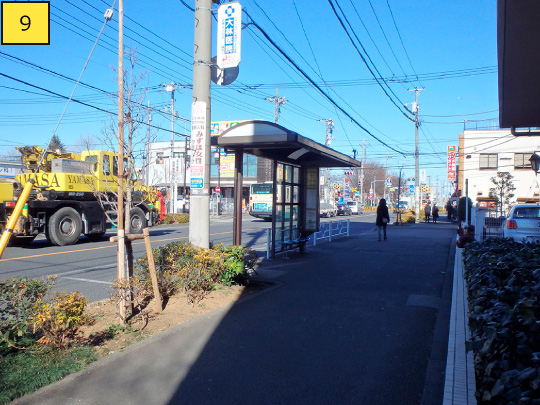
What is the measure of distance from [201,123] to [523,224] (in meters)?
9.72

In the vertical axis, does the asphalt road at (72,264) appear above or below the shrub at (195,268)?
below

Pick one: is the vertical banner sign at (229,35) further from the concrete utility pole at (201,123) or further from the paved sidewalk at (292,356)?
the paved sidewalk at (292,356)

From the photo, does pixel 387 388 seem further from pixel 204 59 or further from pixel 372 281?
pixel 204 59

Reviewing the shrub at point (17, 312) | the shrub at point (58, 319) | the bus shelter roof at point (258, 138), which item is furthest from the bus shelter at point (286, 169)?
the shrub at point (17, 312)

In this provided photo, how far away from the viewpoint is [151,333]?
568 centimetres

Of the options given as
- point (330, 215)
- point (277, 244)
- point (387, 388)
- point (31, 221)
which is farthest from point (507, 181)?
point (387, 388)

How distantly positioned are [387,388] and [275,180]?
767 centimetres

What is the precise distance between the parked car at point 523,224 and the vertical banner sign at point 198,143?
356 inches

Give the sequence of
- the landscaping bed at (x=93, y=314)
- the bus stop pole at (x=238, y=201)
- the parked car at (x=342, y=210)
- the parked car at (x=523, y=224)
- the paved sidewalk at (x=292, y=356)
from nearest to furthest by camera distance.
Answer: the paved sidewalk at (x=292, y=356) < the landscaping bed at (x=93, y=314) < the bus stop pole at (x=238, y=201) < the parked car at (x=523, y=224) < the parked car at (x=342, y=210)

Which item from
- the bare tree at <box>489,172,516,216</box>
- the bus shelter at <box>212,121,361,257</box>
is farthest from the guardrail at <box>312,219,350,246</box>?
the bare tree at <box>489,172,516,216</box>

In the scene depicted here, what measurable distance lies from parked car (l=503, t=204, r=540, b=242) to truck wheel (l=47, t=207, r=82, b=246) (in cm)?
1423

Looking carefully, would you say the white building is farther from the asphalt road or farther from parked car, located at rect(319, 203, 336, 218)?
the asphalt road

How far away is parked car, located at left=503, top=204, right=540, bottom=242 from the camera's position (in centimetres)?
1244

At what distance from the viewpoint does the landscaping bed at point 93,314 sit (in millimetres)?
4465
